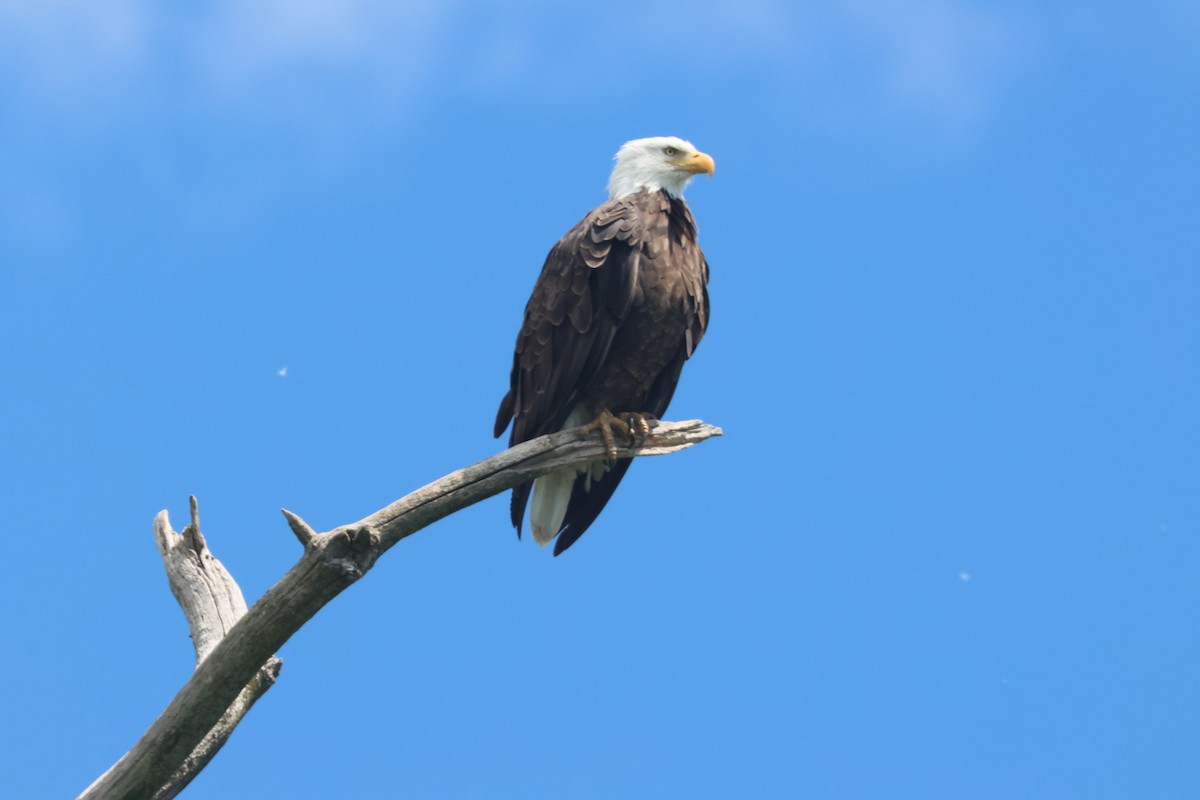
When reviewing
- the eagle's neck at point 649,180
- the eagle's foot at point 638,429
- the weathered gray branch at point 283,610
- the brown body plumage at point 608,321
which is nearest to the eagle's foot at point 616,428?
the eagle's foot at point 638,429

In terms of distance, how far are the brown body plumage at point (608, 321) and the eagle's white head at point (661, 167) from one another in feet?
1.13

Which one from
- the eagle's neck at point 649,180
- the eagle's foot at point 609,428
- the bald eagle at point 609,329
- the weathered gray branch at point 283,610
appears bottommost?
the weathered gray branch at point 283,610

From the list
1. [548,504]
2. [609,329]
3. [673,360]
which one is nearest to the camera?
[609,329]

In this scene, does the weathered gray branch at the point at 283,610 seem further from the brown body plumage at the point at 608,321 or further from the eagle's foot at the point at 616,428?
the brown body plumage at the point at 608,321

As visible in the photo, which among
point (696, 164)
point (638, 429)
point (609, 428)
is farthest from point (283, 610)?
point (696, 164)

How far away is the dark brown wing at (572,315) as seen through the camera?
629 centimetres

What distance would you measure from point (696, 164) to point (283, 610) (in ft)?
10.2

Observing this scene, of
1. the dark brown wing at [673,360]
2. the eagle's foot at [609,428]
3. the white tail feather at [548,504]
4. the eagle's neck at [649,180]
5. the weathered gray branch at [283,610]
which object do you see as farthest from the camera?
the eagle's neck at [649,180]

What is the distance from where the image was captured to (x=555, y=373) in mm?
6367

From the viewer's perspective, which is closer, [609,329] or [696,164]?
[609,329]

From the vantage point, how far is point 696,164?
23.3 ft

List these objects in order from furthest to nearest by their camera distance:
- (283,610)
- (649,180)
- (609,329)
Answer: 1. (649,180)
2. (609,329)
3. (283,610)

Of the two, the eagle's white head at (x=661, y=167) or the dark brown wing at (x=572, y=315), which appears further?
the eagle's white head at (x=661, y=167)

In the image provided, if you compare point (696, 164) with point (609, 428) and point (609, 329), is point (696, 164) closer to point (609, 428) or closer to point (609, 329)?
point (609, 329)
